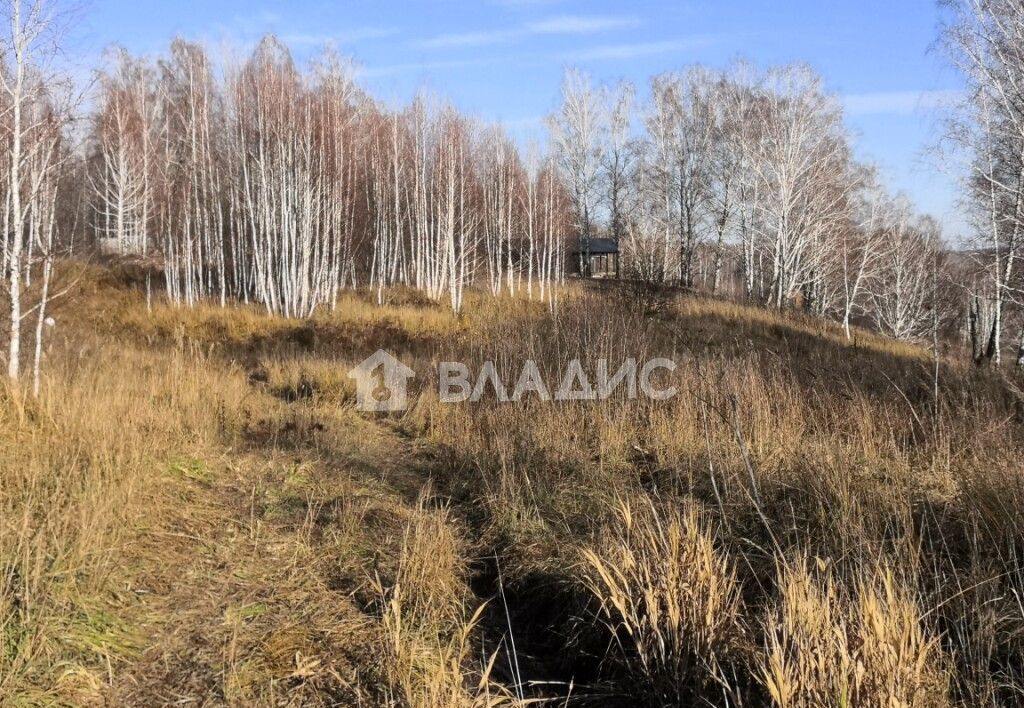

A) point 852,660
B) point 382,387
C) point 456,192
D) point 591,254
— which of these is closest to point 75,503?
point 852,660

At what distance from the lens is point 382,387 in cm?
716

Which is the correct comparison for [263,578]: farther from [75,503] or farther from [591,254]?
[591,254]

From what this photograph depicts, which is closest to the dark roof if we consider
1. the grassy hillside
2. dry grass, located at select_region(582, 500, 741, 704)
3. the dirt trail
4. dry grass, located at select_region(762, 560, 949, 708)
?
the grassy hillside

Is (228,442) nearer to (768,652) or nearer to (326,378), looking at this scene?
(326,378)

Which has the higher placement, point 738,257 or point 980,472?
point 738,257

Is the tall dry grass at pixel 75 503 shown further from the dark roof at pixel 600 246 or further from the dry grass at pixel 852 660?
the dark roof at pixel 600 246

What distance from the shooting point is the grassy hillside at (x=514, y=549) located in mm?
2098

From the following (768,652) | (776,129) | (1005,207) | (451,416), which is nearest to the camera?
(768,652)

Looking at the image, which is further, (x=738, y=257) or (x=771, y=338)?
(x=738, y=257)

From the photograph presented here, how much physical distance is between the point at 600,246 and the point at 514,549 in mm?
31543

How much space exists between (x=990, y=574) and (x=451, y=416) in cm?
431

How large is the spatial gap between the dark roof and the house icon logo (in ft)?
73.4

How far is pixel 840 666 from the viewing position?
1770mm

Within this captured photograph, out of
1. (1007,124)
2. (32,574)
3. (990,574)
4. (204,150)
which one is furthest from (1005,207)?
(204,150)
